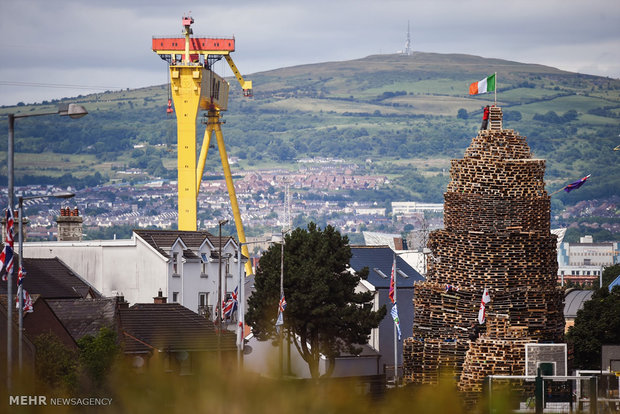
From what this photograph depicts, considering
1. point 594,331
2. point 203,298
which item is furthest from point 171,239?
point 594,331

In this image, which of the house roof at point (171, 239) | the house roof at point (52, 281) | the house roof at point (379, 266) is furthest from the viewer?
Result: the house roof at point (379, 266)

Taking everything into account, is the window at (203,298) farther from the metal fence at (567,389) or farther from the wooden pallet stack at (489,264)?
the metal fence at (567,389)

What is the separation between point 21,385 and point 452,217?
4274cm

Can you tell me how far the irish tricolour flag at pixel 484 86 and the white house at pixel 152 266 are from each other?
3054cm

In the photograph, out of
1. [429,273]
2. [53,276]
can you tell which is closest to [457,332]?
[429,273]

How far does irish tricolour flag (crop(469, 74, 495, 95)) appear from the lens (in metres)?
60.2

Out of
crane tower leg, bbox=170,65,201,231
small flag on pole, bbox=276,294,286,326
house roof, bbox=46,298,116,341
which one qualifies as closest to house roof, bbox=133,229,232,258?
small flag on pole, bbox=276,294,286,326

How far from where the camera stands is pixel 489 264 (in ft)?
170

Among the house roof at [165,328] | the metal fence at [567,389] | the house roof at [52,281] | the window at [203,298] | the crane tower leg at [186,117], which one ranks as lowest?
the metal fence at [567,389]

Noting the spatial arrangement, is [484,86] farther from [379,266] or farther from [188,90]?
[188,90]

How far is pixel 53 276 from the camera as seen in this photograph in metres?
79.3

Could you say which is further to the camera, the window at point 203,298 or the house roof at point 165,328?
the window at point 203,298

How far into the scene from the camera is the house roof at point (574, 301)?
10400cm

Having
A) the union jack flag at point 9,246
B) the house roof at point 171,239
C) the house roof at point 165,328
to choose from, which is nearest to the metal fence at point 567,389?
the union jack flag at point 9,246
